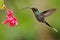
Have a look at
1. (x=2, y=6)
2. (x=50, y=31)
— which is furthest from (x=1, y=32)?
(x=2, y=6)

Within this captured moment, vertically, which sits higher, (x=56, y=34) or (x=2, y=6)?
(x=56, y=34)

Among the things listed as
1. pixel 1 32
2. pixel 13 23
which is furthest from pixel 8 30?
pixel 13 23

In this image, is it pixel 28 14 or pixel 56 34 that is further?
pixel 56 34

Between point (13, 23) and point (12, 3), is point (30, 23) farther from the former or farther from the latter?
point (13, 23)

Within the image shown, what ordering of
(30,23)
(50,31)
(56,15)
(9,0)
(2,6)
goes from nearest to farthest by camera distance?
(2,6) < (9,0) < (30,23) < (56,15) < (50,31)

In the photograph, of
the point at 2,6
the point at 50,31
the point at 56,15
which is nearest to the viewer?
the point at 2,6

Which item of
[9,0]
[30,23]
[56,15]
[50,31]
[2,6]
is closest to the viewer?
[2,6]

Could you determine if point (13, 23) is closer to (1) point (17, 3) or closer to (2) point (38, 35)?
(1) point (17, 3)

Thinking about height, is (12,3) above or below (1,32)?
above

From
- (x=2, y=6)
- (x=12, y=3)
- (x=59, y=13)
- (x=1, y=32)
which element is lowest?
(x=2, y=6)
